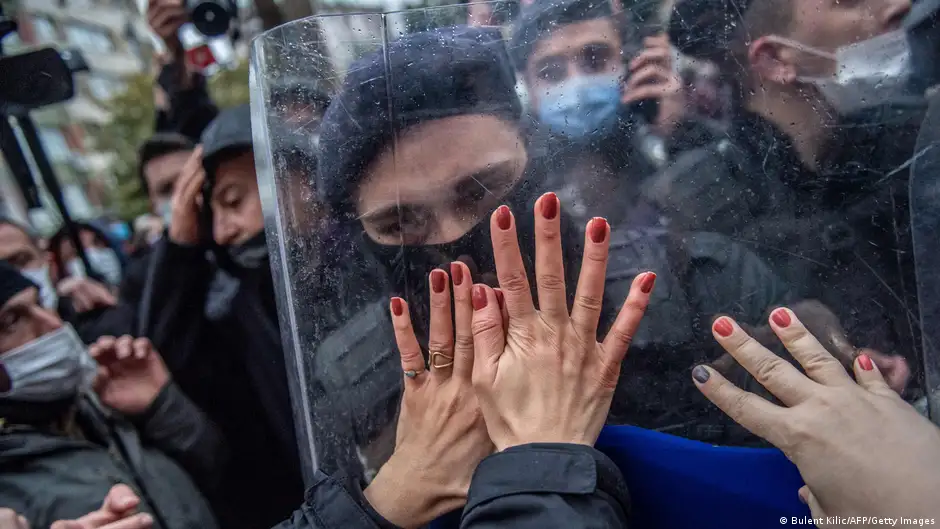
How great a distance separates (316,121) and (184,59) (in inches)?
98.2

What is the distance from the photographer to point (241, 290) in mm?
2277

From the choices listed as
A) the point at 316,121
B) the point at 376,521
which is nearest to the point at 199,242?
the point at 316,121

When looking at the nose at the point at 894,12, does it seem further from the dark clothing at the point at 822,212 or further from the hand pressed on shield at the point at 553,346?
the hand pressed on shield at the point at 553,346

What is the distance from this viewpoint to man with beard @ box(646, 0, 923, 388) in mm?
1101

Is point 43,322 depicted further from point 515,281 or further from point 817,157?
point 817,157

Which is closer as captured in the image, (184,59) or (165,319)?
(165,319)

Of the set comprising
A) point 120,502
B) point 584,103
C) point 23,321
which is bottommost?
point 120,502

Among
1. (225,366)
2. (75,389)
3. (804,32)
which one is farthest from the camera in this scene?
(225,366)

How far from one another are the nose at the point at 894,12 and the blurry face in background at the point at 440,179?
2.11 ft

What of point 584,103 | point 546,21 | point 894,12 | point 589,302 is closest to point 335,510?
point 589,302

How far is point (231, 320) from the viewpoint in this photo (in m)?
2.34

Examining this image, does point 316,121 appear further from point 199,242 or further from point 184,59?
point 184,59

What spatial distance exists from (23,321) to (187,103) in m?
1.53

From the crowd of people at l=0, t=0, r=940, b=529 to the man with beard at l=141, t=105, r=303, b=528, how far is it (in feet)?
2.73
